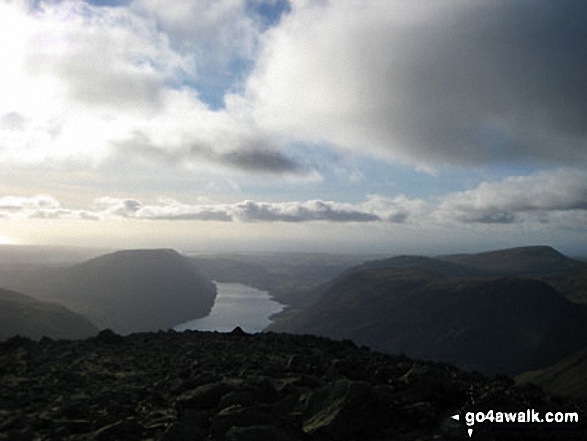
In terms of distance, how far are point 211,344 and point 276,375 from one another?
12209 millimetres

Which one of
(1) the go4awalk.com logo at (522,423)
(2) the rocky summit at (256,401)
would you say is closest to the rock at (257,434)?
(2) the rocky summit at (256,401)

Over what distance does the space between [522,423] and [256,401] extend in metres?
9.83

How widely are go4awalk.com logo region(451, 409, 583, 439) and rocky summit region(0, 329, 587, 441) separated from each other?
0.15ft

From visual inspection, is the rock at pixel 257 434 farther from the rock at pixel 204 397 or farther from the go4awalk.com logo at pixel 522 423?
the go4awalk.com logo at pixel 522 423

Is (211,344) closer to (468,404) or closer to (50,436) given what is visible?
(50,436)

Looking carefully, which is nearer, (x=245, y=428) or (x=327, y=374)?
(x=245, y=428)

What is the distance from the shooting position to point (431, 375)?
762 inches

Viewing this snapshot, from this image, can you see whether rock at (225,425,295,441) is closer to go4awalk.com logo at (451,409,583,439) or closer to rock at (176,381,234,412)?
rock at (176,381,234,412)

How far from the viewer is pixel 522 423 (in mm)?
14602

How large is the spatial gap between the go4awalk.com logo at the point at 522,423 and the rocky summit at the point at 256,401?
0.15 ft

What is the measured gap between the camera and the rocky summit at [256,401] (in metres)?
15.8

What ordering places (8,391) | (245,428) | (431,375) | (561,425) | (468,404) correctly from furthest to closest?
(8,391) → (431,375) → (468,404) → (245,428) → (561,425)

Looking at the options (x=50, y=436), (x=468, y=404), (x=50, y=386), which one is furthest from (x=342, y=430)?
(x=50, y=386)

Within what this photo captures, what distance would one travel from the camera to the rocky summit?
1584 centimetres
